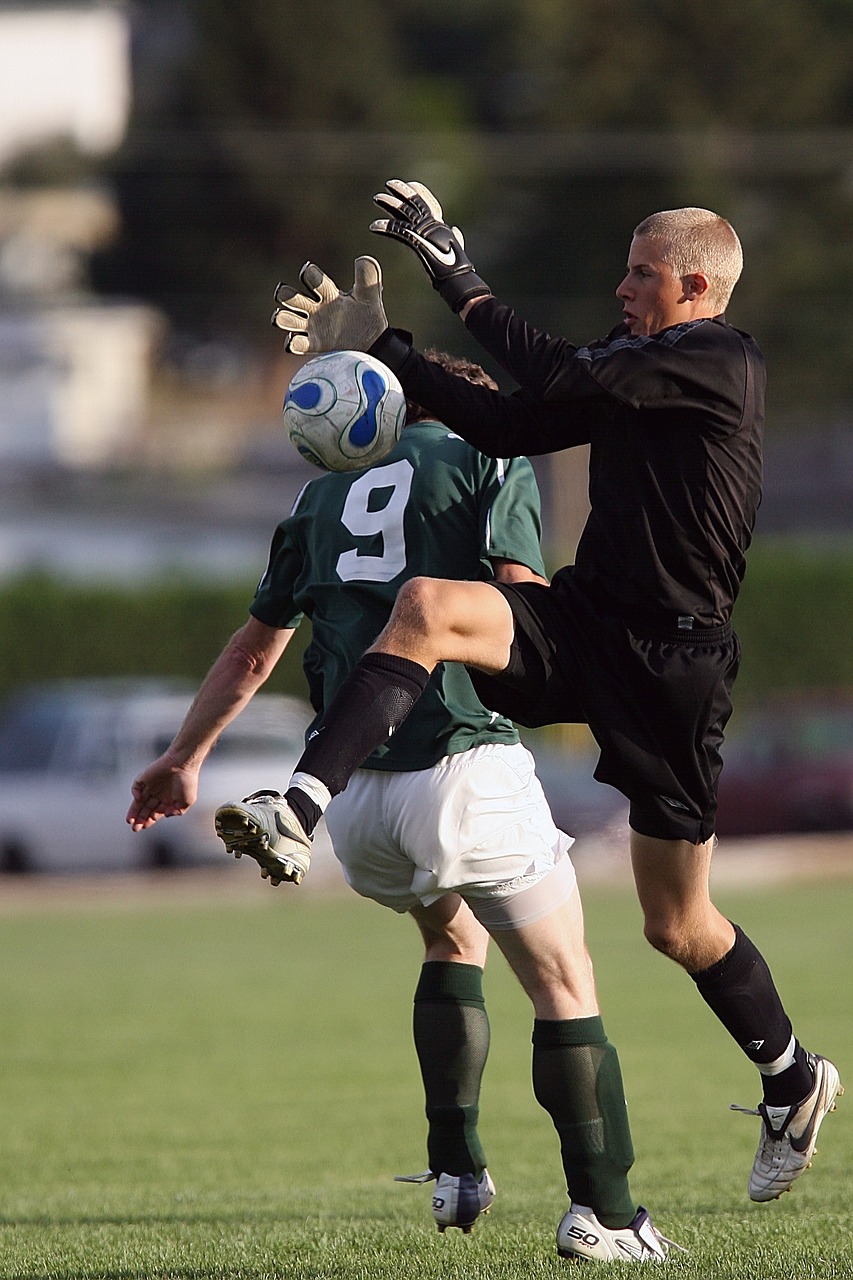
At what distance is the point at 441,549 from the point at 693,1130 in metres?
3.76

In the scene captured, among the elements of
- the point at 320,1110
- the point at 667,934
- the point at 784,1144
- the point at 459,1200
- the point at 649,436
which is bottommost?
the point at 320,1110

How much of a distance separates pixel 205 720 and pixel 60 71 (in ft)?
241

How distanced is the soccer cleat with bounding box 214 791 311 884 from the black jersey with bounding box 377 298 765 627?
1.08 m

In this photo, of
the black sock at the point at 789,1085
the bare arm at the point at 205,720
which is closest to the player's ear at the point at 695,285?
the bare arm at the point at 205,720

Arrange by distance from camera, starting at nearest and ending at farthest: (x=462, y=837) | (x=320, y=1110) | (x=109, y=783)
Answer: (x=462, y=837) < (x=320, y=1110) < (x=109, y=783)

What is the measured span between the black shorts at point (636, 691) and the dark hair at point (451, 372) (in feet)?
2.05

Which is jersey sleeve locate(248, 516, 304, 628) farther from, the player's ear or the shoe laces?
the shoe laces

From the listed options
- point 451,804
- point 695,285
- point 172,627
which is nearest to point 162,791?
point 451,804

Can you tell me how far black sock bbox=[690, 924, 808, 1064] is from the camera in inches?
210

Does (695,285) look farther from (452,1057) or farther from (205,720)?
(452,1057)

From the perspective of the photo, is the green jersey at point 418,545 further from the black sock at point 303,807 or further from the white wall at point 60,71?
the white wall at point 60,71

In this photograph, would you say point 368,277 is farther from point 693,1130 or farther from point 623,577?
point 693,1130

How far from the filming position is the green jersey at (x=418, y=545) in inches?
211

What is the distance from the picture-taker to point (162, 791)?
582 centimetres
